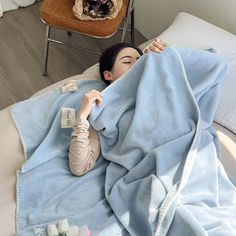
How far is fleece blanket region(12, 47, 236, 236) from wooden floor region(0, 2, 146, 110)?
762mm

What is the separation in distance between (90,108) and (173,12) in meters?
1.15

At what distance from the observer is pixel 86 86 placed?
70.7 inches

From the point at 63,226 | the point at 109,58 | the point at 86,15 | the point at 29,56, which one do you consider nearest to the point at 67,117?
the point at 109,58

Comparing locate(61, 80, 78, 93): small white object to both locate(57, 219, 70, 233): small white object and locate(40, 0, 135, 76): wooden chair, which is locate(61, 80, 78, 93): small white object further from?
locate(57, 219, 70, 233): small white object

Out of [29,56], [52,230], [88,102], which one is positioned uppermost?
[88,102]

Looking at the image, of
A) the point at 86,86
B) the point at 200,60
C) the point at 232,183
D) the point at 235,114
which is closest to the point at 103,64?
the point at 86,86

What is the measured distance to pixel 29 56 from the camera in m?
2.61

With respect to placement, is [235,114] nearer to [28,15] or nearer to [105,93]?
[105,93]

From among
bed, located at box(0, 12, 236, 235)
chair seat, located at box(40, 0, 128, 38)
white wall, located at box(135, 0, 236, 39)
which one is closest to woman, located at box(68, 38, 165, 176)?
bed, located at box(0, 12, 236, 235)

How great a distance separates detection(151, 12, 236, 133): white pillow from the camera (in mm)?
1722

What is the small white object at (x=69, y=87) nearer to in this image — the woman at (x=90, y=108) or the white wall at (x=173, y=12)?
the woman at (x=90, y=108)

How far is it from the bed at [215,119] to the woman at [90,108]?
0.14 meters

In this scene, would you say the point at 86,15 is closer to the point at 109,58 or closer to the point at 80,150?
the point at 109,58

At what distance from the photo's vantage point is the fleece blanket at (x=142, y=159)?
1391mm
